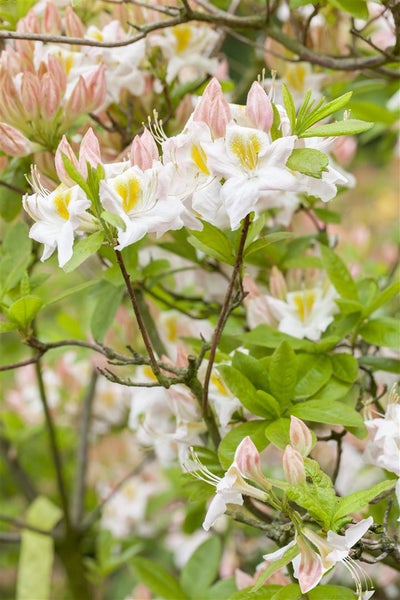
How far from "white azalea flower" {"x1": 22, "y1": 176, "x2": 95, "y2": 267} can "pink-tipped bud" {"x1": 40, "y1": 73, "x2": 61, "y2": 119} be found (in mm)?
180

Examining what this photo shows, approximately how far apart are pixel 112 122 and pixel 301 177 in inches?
14.6

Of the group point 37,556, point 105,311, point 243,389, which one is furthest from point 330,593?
point 37,556

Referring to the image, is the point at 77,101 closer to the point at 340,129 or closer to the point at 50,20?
the point at 50,20

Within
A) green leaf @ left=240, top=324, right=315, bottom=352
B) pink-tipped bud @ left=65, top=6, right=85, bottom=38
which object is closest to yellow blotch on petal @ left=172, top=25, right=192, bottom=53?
pink-tipped bud @ left=65, top=6, right=85, bottom=38

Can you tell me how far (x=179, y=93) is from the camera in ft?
3.27

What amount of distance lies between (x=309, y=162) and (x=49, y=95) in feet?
1.06

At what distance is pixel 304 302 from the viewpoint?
0.89 m

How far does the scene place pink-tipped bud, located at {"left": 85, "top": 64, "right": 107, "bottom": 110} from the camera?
0.83m

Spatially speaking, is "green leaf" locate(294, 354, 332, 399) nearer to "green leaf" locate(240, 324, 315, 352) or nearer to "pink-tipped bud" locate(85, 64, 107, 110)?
"green leaf" locate(240, 324, 315, 352)

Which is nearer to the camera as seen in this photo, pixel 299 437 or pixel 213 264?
pixel 299 437

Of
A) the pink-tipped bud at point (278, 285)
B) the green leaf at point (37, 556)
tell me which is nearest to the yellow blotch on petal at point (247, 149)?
the pink-tipped bud at point (278, 285)

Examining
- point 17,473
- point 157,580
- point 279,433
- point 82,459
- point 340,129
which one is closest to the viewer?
point 340,129

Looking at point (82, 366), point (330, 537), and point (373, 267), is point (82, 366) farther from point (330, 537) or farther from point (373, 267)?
point (330, 537)

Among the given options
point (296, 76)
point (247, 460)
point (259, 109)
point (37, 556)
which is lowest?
point (37, 556)
